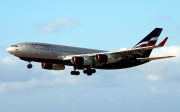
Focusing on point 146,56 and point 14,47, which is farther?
point 146,56

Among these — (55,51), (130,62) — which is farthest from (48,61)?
(130,62)

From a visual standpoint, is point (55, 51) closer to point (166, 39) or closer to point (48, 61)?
point (48, 61)

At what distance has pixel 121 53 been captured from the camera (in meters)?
93.1

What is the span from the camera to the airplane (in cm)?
8919

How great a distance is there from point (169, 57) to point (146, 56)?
31.6 ft

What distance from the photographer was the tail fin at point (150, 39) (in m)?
102

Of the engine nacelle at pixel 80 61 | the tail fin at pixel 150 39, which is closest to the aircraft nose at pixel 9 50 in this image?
the engine nacelle at pixel 80 61

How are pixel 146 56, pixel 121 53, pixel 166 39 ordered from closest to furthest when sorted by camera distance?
pixel 166 39 → pixel 121 53 → pixel 146 56

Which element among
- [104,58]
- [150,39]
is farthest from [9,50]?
[150,39]

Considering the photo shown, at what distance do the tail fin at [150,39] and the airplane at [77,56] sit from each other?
2.97 metres

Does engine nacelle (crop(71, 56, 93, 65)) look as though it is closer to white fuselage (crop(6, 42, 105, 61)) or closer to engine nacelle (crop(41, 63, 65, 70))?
white fuselage (crop(6, 42, 105, 61))

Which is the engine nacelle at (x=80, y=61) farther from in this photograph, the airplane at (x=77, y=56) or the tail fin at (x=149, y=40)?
the tail fin at (x=149, y=40)

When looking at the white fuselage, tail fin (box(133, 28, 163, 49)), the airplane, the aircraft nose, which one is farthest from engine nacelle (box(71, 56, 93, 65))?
tail fin (box(133, 28, 163, 49))

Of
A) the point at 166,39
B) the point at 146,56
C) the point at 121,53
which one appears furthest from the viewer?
the point at 146,56
